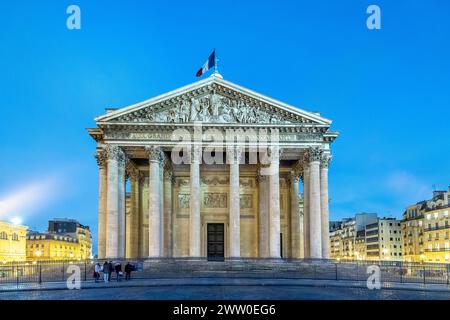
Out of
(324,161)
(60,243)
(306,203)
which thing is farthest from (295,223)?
(60,243)

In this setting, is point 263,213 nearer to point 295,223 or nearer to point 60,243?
point 295,223

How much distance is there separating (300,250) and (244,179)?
9.46 m

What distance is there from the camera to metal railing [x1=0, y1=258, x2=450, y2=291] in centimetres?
3222

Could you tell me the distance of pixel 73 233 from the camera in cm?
13950

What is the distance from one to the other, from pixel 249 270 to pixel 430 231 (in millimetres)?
57966

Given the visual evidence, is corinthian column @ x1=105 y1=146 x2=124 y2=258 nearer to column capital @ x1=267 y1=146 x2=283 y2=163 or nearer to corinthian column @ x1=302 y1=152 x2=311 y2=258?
column capital @ x1=267 y1=146 x2=283 y2=163

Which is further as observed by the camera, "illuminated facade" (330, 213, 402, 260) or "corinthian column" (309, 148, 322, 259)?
"illuminated facade" (330, 213, 402, 260)

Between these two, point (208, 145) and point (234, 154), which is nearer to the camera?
point (208, 145)

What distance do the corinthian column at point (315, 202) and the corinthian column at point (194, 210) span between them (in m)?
9.84

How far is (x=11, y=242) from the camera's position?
9444cm

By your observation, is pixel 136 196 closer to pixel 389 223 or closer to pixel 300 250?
pixel 300 250

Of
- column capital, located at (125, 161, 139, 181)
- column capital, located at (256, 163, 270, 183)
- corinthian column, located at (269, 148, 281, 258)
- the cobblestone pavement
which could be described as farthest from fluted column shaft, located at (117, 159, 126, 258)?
the cobblestone pavement

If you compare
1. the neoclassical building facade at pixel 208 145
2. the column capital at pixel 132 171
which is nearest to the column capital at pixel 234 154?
the neoclassical building facade at pixel 208 145

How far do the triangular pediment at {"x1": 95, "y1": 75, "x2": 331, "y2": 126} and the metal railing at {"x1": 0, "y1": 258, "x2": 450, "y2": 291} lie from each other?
470 inches
